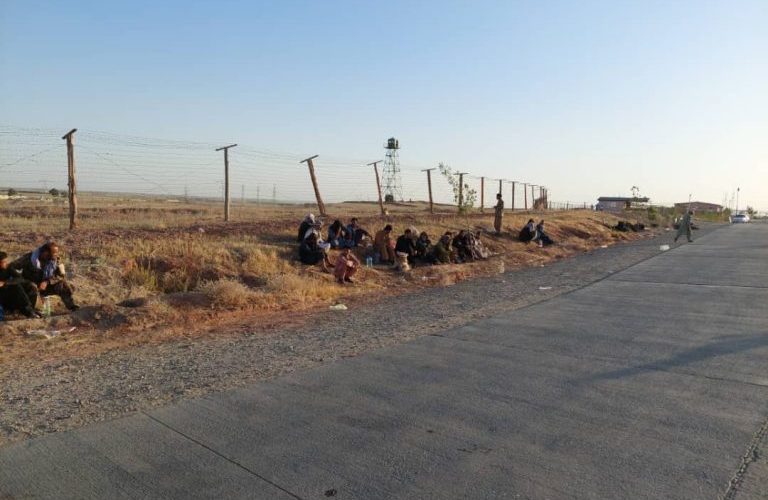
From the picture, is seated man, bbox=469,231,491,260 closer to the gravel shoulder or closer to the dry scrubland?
the dry scrubland

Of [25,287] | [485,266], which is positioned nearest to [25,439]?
[25,287]

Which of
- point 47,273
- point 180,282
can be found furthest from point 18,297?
point 180,282

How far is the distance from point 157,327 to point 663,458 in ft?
23.2

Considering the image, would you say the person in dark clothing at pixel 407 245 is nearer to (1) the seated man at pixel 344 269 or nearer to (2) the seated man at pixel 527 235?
(1) the seated man at pixel 344 269

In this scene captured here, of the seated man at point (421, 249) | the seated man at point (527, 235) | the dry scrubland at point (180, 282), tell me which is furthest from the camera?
the seated man at point (527, 235)

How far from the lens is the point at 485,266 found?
1816 cm

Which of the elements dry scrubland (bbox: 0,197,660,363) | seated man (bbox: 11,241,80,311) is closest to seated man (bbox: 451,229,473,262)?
dry scrubland (bbox: 0,197,660,363)

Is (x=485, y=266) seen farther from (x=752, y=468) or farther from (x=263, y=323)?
(x=752, y=468)

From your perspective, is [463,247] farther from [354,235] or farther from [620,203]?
[620,203]

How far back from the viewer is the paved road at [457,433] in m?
3.75

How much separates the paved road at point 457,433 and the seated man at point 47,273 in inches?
205

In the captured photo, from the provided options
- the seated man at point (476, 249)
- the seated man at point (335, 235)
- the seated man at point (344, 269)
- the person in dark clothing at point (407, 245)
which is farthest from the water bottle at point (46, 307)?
the seated man at point (476, 249)

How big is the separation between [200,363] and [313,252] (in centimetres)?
782

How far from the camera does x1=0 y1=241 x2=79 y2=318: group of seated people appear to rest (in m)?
8.68
